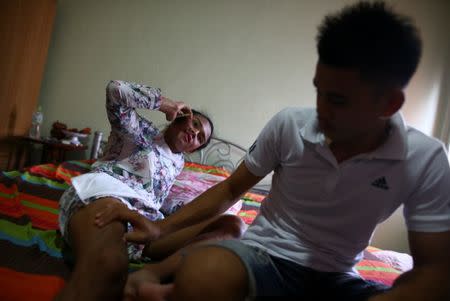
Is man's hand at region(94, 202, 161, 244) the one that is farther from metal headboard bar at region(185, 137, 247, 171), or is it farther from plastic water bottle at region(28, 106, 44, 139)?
plastic water bottle at region(28, 106, 44, 139)

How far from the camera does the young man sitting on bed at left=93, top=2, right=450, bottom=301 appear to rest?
0.74 meters

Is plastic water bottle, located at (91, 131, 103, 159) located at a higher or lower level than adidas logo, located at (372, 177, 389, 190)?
lower

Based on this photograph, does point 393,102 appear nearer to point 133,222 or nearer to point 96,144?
point 133,222

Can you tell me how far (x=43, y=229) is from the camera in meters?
1.37

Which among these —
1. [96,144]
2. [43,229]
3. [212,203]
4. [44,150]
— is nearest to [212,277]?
[212,203]

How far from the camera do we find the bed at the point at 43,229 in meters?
0.92

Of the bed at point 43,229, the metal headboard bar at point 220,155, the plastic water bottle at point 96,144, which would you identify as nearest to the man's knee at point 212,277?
the bed at point 43,229

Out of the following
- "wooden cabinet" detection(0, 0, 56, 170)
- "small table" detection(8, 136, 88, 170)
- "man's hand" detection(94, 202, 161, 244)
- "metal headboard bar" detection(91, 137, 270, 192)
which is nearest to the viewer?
"man's hand" detection(94, 202, 161, 244)

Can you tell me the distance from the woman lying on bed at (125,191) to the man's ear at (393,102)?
20.8 inches

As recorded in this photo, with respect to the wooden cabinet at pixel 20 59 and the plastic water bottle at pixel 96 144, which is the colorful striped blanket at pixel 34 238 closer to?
the plastic water bottle at pixel 96 144

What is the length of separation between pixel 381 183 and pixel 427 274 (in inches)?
8.7

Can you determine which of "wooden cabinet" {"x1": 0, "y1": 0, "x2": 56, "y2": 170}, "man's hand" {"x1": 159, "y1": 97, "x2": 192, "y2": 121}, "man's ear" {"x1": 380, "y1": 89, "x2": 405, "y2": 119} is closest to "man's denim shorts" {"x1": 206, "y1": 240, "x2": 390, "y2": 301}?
"man's ear" {"x1": 380, "y1": 89, "x2": 405, "y2": 119}

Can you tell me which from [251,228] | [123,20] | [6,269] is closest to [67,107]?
[123,20]

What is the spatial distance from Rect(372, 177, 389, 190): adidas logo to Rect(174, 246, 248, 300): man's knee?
0.39 metres
